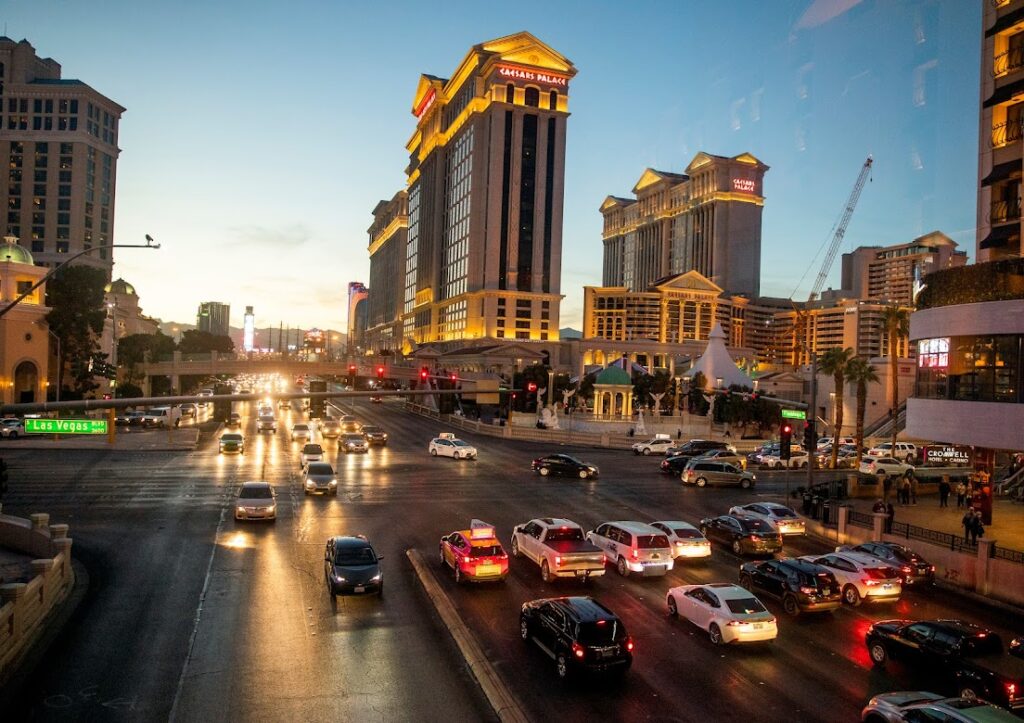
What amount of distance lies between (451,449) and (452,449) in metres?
0.10

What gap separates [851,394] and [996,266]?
6843 centimetres

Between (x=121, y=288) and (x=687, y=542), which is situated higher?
(x=121, y=288)

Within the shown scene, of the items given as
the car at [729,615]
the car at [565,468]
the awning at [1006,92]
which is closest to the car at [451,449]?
Answer: the car at [565,468]

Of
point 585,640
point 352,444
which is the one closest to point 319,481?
point 352,444

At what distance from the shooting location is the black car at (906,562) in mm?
23016

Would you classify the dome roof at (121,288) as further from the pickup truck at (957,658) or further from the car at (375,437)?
the pickup truck at (957,658)

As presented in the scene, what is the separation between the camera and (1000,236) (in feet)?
123

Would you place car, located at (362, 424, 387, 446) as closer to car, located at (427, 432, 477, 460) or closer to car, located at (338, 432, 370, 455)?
car, located at (338, 432, 370, 455)

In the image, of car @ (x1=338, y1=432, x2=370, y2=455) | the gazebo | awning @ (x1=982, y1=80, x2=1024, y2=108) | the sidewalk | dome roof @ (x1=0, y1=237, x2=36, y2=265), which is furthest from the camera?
the gazebo

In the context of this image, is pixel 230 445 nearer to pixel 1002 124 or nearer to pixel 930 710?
pixel 930 710

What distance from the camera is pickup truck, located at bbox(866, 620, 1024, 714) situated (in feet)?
45.9

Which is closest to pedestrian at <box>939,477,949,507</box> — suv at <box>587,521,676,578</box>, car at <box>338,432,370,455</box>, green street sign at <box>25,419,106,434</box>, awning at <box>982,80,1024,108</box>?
awning at <box>982,80,1024,108</box>

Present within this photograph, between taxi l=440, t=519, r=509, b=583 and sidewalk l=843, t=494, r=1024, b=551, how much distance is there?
751 inches

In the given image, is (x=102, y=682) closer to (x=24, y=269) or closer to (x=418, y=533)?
(x=418, y=533)
